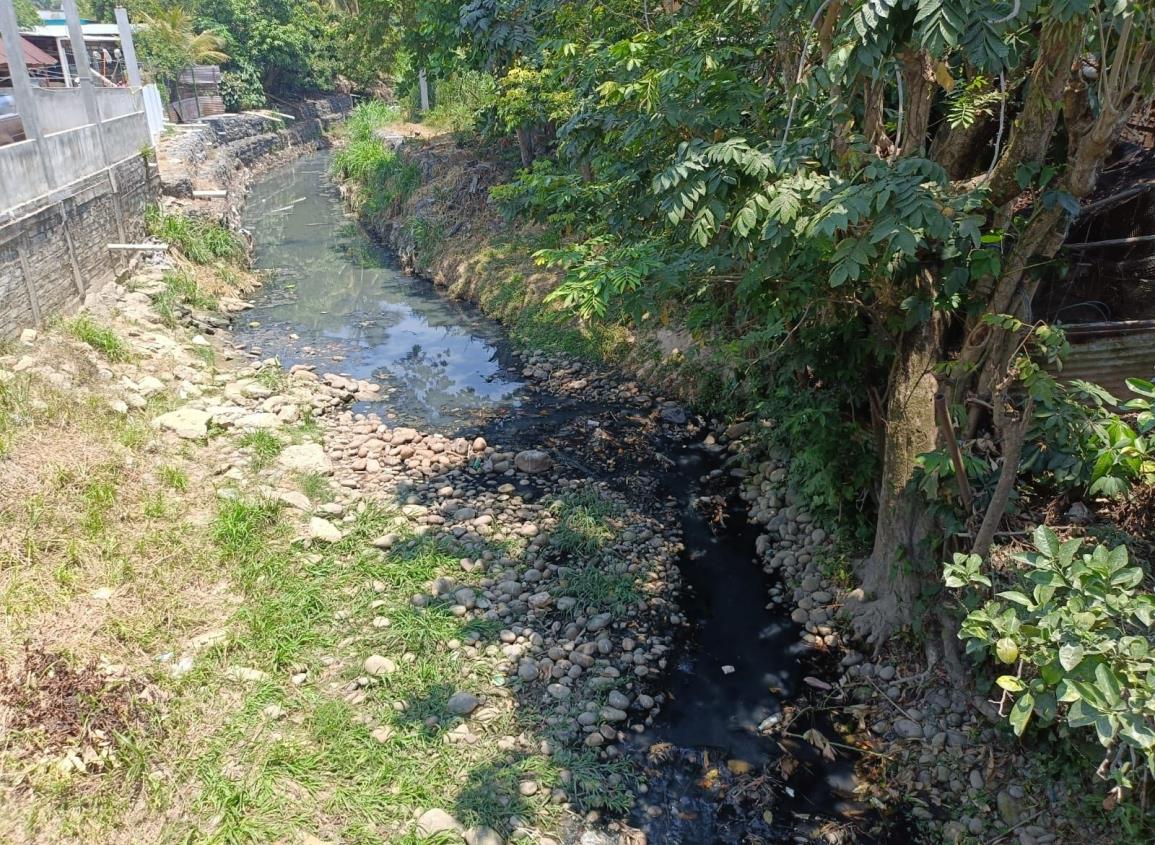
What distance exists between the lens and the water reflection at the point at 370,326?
985cm

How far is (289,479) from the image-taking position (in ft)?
23.0

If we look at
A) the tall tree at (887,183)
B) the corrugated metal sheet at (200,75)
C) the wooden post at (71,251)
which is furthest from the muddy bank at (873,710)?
the corrugated metal sheet at (200,75)

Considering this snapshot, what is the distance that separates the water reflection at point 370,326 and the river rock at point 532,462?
151 cm

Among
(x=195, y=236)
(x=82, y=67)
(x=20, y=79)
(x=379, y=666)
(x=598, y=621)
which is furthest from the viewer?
(x=195, y=236)

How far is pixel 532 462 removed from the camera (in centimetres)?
760

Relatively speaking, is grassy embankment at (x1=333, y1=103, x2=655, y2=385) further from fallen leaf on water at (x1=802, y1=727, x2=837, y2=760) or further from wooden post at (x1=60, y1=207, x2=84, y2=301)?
fallen leaf on water at (x1=802, y1=727, x2=837, y2=760)

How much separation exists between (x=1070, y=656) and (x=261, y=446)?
256 inches

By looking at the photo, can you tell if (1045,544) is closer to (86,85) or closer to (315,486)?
(315,486)

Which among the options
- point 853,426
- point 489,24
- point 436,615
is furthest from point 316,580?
point 489,24

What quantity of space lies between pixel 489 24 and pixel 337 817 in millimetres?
10399

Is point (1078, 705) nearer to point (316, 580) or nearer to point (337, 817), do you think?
point (337, 817)

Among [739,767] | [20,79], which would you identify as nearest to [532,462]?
[739,767]

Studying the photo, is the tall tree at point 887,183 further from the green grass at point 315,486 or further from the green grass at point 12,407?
the green grass at point 12,407

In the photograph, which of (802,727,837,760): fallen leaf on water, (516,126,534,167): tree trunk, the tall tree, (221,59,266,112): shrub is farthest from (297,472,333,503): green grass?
(221,59,266,112): shrub
